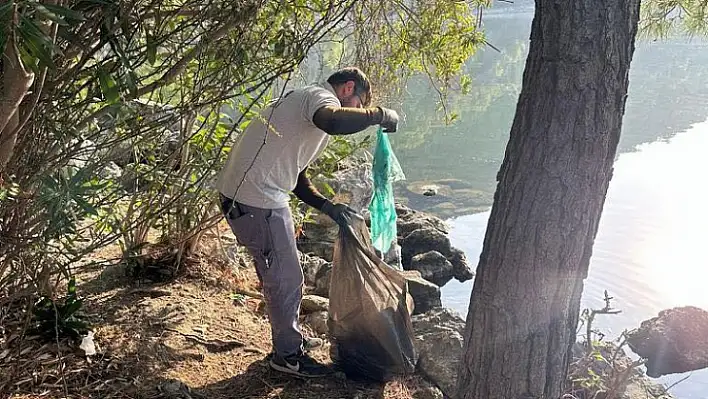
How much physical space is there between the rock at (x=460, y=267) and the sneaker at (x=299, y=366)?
3331 millimetres

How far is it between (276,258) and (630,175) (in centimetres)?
725

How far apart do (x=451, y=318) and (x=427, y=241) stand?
298 centimetres

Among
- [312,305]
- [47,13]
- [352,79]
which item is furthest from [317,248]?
[47,13]

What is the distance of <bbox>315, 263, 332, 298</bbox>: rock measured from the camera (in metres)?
4.50

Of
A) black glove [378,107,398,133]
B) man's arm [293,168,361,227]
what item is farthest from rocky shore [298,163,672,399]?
black glove [378,107,398,133]

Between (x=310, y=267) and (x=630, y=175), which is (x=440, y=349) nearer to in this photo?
(x=310, y=267)

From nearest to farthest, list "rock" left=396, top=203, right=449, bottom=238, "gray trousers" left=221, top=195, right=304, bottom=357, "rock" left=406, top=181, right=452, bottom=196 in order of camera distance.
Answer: "gray trousers" left=221, top=195, right=304, bottom=357 → "rock" left=396, top=203, right=449, bottom=238 → "rock" left=406, top=181, right=452, bottom=196

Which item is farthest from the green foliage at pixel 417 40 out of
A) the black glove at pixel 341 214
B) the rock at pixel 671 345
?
the rock at pixel 671 345

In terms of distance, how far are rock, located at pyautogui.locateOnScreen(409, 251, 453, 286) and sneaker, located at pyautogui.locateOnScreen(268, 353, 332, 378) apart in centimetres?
303

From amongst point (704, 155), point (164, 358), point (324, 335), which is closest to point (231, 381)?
point (164, 358)

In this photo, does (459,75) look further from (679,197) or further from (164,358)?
(679,197)

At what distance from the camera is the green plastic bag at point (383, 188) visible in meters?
3.40

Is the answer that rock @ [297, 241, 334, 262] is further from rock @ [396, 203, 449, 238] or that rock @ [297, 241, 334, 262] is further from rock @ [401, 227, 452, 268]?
rock @ [396, 203, 449, 238]

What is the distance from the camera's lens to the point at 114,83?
5.19 feet
